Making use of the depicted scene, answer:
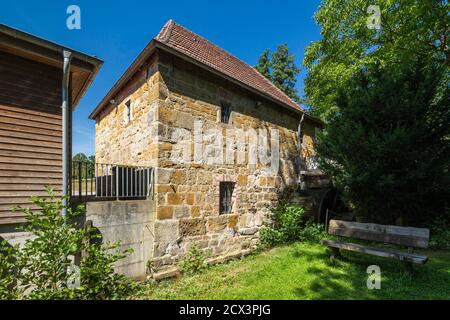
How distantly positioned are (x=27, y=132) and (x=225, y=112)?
4476mm

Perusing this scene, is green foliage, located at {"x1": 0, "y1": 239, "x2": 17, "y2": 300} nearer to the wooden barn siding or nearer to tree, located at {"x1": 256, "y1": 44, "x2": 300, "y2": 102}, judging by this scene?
the wooden barn siding

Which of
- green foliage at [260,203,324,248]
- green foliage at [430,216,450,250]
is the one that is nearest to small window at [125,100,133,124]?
green foliage at [260,203,324,248]

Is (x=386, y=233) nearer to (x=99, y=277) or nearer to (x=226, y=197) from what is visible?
(x=226, y=197)

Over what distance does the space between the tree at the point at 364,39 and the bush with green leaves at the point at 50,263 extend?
7811 millimetres

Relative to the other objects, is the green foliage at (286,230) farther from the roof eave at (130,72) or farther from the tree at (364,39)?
the roof eave at (130,72)

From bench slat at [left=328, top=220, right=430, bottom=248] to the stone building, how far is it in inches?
104

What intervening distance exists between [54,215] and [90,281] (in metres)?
1.29

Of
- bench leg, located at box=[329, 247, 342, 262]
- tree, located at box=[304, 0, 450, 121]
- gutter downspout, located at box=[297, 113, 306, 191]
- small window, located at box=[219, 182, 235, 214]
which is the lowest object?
bench leg, located at box=[329, 247, 342, 262]

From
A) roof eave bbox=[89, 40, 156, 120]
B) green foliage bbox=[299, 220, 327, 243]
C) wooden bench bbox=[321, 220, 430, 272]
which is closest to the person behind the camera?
wooden bench bbox=[321, 220, 430, 272]

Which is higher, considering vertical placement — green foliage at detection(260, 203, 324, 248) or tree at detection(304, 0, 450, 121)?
tree at detection(304, 0, 450, 121)

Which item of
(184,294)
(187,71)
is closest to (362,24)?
(187,71)

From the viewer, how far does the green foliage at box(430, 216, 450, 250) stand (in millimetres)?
6352

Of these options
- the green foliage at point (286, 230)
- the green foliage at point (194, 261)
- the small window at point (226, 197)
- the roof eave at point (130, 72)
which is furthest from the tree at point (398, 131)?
the roof eave at point (130, 72)

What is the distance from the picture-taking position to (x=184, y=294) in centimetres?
432
